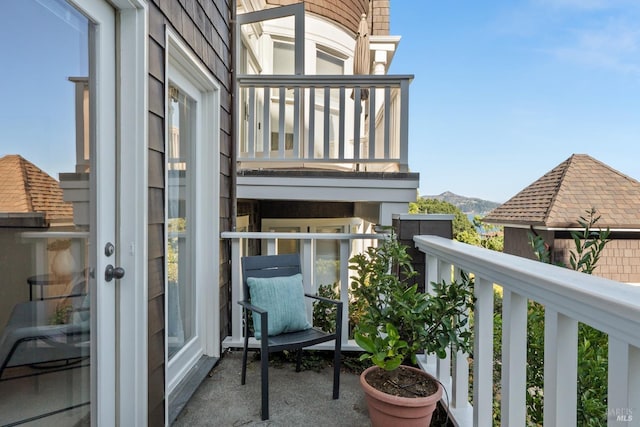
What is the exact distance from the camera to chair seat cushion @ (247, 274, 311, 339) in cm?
229

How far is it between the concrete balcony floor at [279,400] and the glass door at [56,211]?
0.66 metres

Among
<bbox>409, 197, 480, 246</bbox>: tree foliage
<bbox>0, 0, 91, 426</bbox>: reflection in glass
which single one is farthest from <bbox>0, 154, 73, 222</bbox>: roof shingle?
<bbox>409, 197, 480, 246</bbox>: tree foliage

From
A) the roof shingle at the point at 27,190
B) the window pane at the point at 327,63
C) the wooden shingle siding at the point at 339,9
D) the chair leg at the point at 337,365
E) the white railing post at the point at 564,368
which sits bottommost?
the chair leg at the point at 337,365

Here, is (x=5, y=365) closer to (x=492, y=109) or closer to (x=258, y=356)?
(x=258, y=356)

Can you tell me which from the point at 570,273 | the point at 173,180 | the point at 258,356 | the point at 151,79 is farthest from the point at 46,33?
the point at 258,356

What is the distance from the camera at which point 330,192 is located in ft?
10.9

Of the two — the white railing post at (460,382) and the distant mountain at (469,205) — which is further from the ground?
the distant mountain at (469,205)

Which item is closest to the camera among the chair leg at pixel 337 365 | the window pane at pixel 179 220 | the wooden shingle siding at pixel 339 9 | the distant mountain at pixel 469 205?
the window pane at pixel 179 220

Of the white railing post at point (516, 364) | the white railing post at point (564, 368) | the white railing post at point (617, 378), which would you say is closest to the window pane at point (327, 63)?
the white railing post at point (516, 364)

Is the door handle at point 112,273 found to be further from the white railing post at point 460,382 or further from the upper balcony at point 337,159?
the upper balcony at point 337,159

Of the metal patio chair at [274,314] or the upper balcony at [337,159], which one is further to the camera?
the upper balcony at [337,159]

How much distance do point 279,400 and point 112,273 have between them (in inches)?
48.5

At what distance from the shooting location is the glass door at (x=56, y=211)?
1077 mm

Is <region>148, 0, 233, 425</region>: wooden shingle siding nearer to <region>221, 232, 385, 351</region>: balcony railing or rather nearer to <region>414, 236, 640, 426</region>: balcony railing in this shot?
<region>221, 232, 385, 351</region>: balcony railing
